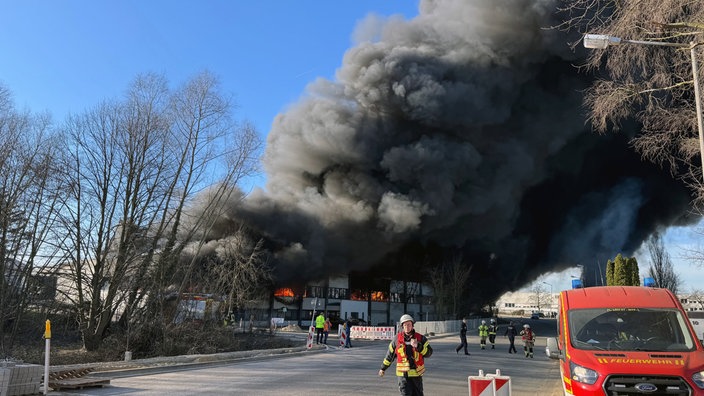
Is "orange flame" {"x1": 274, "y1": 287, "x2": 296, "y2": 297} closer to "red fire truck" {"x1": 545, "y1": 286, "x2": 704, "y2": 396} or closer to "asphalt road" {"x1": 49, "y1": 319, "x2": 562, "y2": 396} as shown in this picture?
"asphalt road" {"x1": 49, "y1": 319, "x2": 562, "y2": 396}

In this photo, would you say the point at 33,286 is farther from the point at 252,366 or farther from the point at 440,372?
the point at 440,372

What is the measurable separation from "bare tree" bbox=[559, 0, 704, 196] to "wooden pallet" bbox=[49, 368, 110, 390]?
9202 mm

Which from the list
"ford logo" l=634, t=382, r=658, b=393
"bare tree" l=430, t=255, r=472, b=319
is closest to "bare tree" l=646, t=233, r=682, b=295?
"bare tree" l=430, t=255, r=472, b=319

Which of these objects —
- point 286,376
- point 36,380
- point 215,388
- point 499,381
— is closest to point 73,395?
point 36,380

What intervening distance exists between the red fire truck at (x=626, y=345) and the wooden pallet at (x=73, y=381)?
288 inches

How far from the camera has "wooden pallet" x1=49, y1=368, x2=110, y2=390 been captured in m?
8.30

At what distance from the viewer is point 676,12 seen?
659 centimetres

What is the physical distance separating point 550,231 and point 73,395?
4804 centimetres

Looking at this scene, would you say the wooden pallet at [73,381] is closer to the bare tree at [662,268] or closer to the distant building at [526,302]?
the bare tree at [662,268]

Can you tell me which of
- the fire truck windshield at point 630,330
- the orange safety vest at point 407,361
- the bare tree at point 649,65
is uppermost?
the bare tree at point 649,65

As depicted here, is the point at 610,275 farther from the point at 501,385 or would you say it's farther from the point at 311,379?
the point at 501,385

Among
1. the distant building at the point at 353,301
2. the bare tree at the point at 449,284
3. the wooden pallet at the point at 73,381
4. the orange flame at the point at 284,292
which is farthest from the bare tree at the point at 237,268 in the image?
the bare tree at the point at 449,284

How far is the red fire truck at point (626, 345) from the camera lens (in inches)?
194

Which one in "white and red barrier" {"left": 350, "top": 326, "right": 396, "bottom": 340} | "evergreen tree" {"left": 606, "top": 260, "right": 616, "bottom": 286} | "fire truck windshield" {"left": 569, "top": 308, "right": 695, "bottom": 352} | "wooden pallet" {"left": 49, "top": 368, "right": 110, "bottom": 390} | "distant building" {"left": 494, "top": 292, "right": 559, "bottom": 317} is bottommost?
"distant building" {"left": 494, "top": 292, "right": 559, "bottom": 317}
